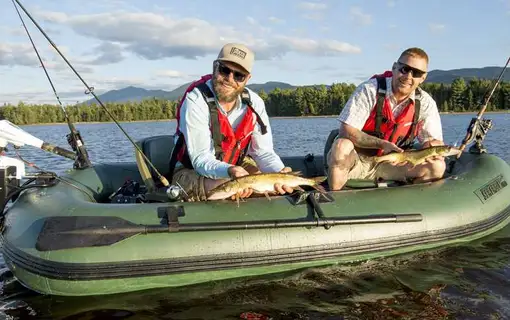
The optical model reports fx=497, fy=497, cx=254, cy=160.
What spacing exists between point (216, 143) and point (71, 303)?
1.90 meters

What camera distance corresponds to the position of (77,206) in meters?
4.53

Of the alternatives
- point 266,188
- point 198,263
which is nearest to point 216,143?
point 266,188

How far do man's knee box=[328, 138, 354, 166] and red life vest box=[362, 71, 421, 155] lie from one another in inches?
14.8

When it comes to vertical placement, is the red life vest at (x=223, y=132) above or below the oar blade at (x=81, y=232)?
above

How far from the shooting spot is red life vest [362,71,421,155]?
5.34 metres

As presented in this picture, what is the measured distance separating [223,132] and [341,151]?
129 cm

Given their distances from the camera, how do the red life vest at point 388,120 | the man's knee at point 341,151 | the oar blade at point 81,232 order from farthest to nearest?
the red life vest at point 388,120 < the man's knee at point 341,151 < the oar blade at point 81,232

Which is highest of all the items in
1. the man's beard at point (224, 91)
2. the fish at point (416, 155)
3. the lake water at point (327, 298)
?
the man's beard at point (224, 91)

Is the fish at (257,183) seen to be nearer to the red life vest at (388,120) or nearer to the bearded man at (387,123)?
the bearded man at (387,123)

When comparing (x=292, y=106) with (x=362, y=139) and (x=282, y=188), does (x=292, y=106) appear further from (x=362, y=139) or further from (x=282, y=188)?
(x=282, y=188)

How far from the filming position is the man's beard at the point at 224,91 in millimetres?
4660

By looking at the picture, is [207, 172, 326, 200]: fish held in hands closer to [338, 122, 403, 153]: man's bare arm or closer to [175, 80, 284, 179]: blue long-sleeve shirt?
[175, 80, 284, 179]: blue long-sleeve shirt

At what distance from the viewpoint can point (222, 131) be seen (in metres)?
4.82

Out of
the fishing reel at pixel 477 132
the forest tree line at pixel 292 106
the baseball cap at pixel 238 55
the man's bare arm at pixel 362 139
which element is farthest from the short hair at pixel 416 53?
the forest tree line at pixel 292 106
